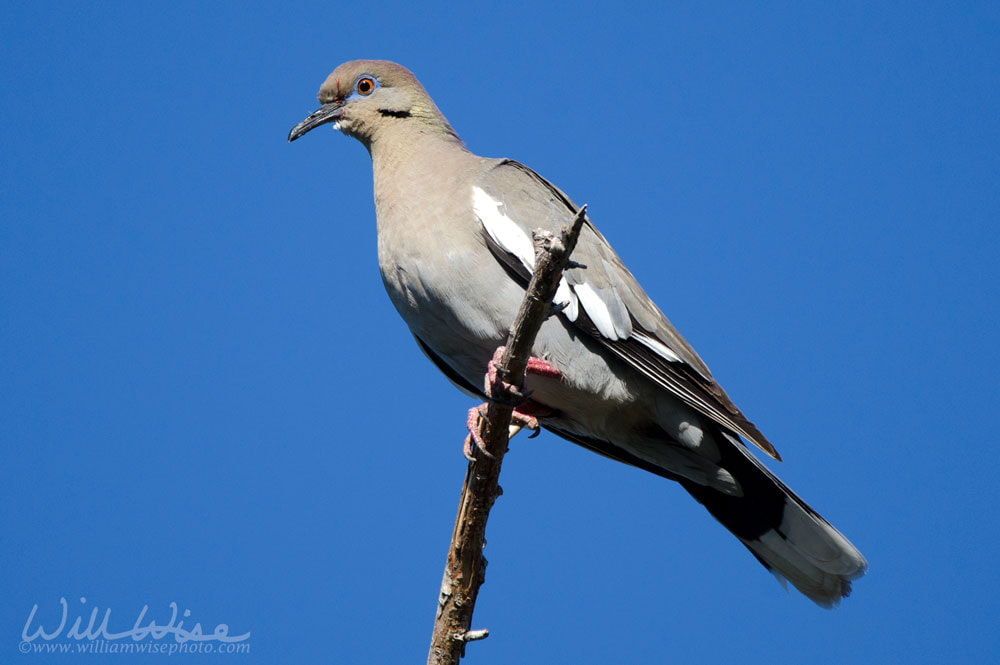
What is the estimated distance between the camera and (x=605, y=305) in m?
3.58

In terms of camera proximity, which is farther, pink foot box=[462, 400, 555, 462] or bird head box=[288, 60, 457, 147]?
bird head box=[288, 60, 457, 147]

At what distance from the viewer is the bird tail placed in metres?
3.79

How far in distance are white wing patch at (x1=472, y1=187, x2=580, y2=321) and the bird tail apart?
0.89 metres

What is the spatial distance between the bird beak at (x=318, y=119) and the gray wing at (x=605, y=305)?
1123 mm

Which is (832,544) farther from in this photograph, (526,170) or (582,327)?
(526,170)

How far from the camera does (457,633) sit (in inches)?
121

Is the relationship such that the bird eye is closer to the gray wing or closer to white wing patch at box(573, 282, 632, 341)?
the gray wing

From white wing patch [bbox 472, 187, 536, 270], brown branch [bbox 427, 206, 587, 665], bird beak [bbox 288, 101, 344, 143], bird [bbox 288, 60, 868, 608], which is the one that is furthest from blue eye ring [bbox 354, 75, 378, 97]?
brown branch [bbox 427, 206, 587, 665]

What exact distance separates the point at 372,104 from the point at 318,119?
33cm

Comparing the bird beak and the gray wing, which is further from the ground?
the bird beak

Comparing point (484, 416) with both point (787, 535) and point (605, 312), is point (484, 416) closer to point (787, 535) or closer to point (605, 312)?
point (605, 312)

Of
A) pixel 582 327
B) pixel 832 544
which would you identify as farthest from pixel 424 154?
pixel 832 544

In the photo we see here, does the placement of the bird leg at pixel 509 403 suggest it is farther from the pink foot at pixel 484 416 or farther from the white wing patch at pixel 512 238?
the white wing patch at pixel 512 238

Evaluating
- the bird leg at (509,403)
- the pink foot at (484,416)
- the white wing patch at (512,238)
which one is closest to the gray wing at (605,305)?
the white wing patch at (512,238)
